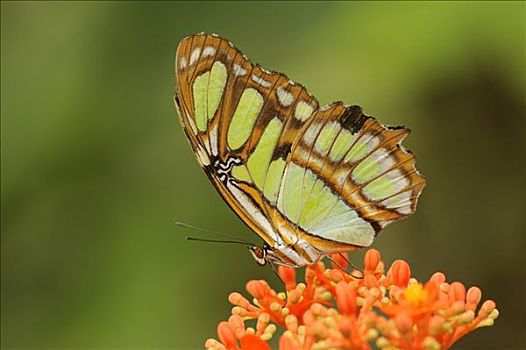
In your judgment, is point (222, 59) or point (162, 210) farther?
point (162, 210)

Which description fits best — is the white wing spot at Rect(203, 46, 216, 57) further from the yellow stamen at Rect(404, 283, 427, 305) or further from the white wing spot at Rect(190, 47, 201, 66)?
the yellow stamen at Rect(404, 283, 427, 305)

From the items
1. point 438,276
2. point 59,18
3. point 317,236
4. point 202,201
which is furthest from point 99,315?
point 438,276

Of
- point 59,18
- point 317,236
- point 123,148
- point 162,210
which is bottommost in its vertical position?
point 317,236

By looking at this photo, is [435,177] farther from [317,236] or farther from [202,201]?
[317,236]

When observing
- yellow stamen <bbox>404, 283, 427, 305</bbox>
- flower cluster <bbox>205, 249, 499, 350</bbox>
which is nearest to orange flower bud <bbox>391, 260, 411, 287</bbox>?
flower cluster <bbox>205, 249, 499, 350</bbox>

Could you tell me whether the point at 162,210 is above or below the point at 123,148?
below

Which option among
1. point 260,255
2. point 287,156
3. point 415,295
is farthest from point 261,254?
point 415,295
